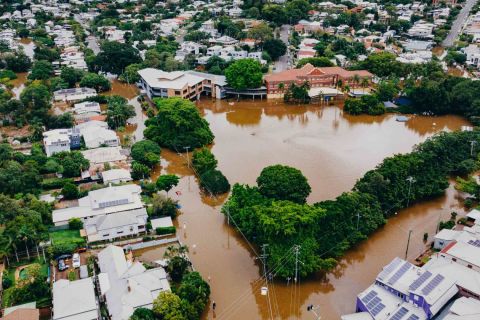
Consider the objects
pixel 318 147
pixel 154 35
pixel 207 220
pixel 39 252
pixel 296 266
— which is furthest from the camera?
pixel 154 35

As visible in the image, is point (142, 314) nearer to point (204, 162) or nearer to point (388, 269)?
point (388, 269)

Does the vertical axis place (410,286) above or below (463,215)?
above

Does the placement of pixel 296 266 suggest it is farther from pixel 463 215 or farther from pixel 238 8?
pixel 238 8

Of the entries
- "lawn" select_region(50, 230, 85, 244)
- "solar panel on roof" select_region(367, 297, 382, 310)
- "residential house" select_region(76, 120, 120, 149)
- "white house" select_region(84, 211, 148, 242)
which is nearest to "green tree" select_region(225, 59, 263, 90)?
"residential house" select_region(76, 120, 120, 149)

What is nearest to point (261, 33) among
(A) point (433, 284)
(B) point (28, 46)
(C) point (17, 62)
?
(C) point (17, 62)

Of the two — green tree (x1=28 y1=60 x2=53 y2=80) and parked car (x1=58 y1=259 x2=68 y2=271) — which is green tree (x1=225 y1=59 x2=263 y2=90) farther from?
parked car (x1=58 y1=259 x2=68 y2=271)

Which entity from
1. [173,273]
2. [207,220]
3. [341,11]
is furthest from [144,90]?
[341,11]

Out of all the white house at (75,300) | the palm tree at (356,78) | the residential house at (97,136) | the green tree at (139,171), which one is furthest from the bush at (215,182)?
the palm tree at (356,78)

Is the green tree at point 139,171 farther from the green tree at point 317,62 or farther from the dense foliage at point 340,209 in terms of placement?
the green tree at point 317,62
